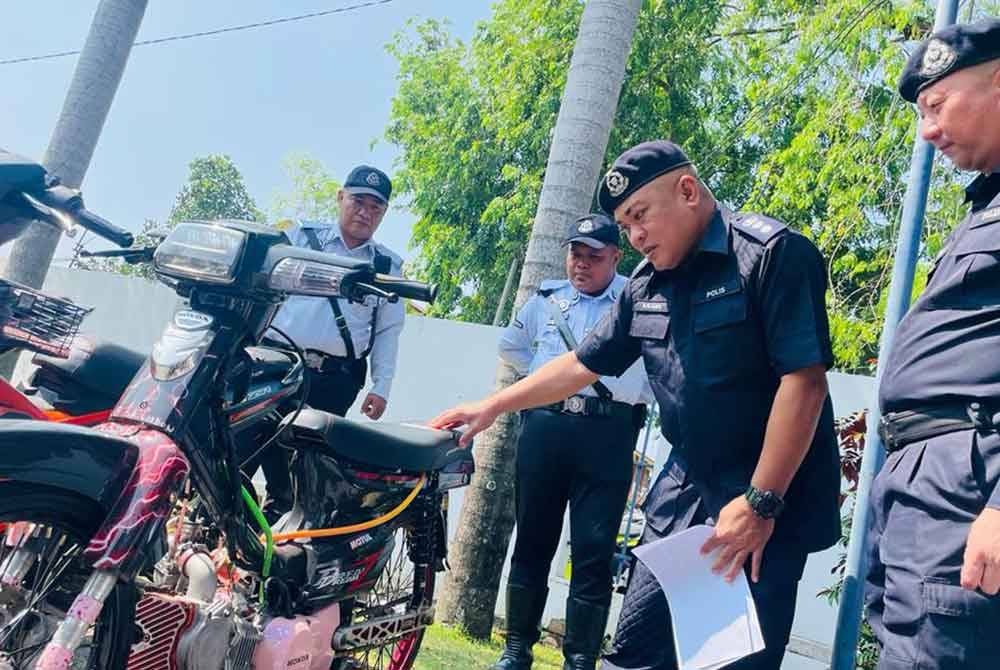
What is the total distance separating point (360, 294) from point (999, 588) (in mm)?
1569

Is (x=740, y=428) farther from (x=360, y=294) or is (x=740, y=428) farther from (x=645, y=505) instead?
(x=360, y=294)

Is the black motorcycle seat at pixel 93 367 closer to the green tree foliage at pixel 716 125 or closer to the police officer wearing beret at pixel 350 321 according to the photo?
the police officer wearing beret at pixel 350 321

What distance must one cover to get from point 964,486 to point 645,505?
2.98 feet

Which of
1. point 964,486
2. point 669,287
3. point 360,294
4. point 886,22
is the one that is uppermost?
point 886,22

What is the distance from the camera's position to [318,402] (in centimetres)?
360

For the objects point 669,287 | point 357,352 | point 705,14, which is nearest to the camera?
point 669,287

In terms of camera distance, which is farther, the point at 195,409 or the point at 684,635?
the point at 195,409

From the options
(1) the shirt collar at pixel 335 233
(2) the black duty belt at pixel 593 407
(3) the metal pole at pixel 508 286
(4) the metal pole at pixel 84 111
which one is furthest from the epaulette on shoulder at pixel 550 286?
(3) the metal pole at pixel 508 286

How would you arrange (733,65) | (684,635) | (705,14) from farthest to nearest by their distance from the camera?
(733,65), (705,14), (684,635)

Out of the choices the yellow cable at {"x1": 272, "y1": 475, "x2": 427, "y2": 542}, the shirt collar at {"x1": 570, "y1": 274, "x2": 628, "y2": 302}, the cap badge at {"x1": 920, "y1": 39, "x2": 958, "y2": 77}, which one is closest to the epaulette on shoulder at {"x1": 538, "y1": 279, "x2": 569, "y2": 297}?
the shirt collar at {"x1": 570, "y1": 274, "x2": 628, "y2": 302}

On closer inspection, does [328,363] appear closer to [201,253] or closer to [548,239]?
[548,239]

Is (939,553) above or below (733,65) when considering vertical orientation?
below

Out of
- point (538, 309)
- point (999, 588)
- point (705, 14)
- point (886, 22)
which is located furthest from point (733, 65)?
point (999, 588)

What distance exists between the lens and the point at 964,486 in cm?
150
